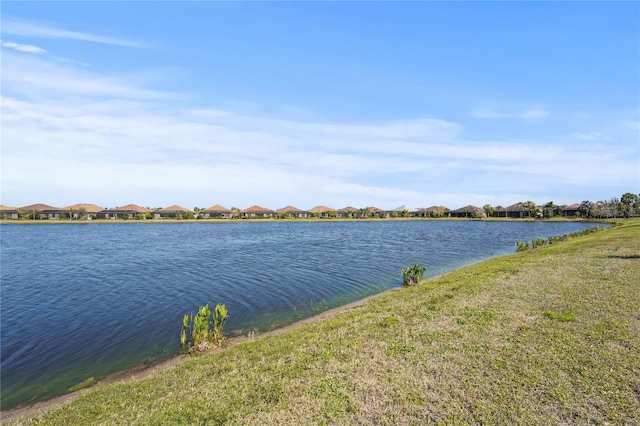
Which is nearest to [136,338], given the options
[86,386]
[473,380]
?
[86,386]

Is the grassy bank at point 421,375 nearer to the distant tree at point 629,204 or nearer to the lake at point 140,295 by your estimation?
the lake at point 140,295

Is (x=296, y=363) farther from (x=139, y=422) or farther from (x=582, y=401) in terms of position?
(x=582, y=401)

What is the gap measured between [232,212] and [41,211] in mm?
73772

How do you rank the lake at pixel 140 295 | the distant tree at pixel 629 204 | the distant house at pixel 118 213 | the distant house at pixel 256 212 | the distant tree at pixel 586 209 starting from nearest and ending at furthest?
the lake at pixel 140 295 → the distant tree at pixel 629 204 → the distant tree at pixel 586 209 → the distant house at pixel 118 213 → the distant house at pixel 256 212

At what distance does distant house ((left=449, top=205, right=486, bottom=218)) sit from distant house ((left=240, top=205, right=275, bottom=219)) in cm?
9396

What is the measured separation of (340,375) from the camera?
290 inches

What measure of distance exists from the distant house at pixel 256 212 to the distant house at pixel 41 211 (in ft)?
244

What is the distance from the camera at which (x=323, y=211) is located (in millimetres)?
178125

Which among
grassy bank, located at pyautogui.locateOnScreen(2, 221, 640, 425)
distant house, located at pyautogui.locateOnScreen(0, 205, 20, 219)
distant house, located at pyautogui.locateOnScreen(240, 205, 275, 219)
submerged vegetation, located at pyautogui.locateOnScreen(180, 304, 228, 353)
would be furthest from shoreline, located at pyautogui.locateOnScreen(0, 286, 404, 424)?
distant house, located at pyautogui.locateOnScreen(0, 205, 20, 219)

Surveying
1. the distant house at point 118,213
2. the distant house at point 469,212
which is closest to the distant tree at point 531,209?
the distant house at point 469,212

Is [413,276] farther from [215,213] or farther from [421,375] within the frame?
[215,213]

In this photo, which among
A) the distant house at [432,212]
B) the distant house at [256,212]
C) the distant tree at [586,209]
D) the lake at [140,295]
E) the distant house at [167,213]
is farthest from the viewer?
the distant house at [432,212]

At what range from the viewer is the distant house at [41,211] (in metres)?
120

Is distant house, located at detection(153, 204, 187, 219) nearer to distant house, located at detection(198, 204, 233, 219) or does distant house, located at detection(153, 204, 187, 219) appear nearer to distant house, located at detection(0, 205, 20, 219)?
distant house, located at detection(198, 204, 233, 219)
